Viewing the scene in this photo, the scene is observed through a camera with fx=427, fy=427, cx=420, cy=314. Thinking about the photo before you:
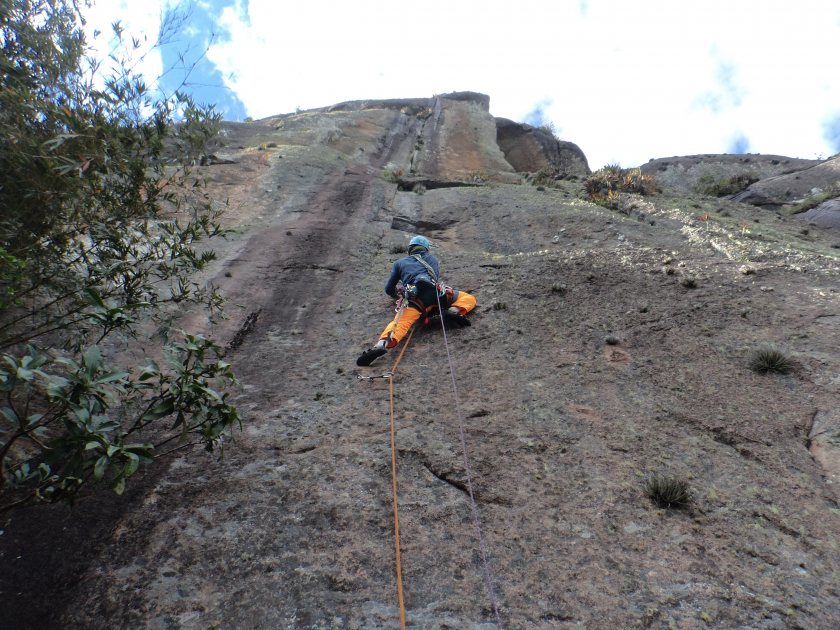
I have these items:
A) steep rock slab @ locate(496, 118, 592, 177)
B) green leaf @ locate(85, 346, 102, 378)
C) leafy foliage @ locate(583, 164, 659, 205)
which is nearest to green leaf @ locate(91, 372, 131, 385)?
green leaf @ locate(85, 346, 102, 378)

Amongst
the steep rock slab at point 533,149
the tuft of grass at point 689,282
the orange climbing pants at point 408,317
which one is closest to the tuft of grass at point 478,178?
the steep rock slab at point 533,149

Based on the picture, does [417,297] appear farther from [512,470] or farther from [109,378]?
[109,378]

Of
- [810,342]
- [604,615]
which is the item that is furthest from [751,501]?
[810,342]

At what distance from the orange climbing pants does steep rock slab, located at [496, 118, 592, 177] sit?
20.8 metres

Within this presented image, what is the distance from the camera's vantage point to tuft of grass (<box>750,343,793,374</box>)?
5.07 metres

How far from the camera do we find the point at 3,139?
11.5ft

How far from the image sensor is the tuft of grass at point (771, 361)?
5070 mm

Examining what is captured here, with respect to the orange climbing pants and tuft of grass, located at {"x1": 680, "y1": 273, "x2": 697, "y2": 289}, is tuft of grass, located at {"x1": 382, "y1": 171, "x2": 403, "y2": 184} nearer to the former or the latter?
Result: the orange climbing pants

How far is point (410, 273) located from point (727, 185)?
18556 millimetres

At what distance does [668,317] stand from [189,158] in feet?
23.1

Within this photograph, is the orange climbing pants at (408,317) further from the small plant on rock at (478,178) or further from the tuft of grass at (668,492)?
the small plant on rock at (478,178)

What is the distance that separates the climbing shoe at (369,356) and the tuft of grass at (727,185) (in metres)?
19.2

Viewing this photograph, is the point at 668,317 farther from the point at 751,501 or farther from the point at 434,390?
the point at 434,390

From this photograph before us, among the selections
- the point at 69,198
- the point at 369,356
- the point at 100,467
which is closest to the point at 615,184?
the point at 369,356
